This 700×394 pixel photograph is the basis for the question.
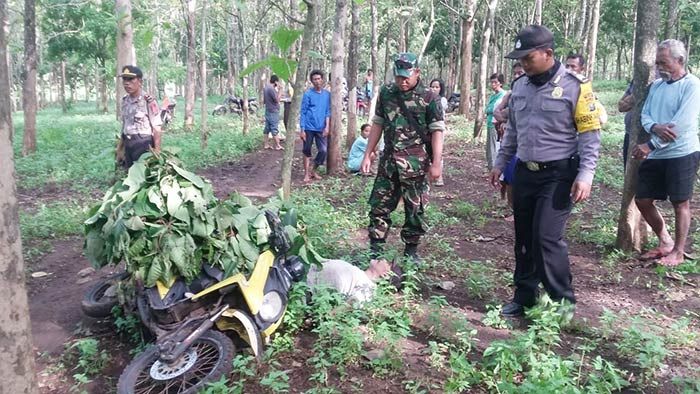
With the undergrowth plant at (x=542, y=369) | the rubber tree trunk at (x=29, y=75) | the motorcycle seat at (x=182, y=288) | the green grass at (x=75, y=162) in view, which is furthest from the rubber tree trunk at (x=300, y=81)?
the rubber tree trunk at (x=29, y=75)

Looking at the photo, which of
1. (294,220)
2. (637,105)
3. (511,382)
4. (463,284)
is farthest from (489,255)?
(511,382)

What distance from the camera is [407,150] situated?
173 inches

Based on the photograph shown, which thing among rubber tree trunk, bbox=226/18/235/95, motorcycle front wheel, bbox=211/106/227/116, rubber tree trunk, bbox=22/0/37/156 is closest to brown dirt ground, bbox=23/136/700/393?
rubber tree trunk, bbox=22/0/37/156

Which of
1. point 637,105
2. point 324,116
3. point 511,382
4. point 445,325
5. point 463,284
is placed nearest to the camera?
point 511,382

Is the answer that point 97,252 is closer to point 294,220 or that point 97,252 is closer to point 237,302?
point 237,302

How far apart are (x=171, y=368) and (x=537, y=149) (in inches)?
100

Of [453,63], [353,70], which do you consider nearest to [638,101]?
[353,70]

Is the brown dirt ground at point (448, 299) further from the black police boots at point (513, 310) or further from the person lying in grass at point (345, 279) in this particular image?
the person lying in grass at point (345, 279)

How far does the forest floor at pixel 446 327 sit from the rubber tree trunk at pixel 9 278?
0.95 m

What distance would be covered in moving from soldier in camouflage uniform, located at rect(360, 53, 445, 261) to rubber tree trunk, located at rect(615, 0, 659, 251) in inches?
74.8

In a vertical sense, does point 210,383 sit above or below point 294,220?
below

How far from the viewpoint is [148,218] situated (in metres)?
3.37

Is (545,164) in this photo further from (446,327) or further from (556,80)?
(446,327)

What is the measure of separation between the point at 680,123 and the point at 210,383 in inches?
162
